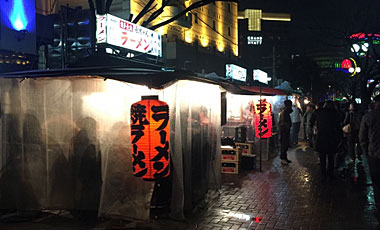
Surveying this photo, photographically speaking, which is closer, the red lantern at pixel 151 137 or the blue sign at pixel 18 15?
the red lantern at pixel 151 137

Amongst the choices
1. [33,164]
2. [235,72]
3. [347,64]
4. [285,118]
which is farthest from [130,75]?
[347,64]

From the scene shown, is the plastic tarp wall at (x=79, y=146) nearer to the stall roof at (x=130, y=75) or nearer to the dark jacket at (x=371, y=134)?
the stall roof at (x=130, y=75)

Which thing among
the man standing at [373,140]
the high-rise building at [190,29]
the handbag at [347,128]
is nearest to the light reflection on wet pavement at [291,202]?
the man standing at [373,140]

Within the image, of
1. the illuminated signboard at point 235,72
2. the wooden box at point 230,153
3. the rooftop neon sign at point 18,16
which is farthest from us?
the illuminated signboard at point 235,72

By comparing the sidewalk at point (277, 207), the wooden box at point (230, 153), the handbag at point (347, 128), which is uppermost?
the handbag at point (347, 128)

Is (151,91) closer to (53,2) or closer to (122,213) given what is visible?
(122,213)

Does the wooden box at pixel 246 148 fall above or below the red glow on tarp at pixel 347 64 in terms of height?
below

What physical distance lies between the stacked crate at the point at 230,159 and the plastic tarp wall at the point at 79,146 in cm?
390

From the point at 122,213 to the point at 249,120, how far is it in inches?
330

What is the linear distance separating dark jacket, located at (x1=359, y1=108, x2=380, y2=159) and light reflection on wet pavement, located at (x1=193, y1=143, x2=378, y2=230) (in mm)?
1321

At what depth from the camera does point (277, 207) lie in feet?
23.7

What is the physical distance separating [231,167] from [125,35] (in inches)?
291

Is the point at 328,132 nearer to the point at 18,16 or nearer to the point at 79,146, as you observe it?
the point at 79,146

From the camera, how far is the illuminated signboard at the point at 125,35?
12922 mm
